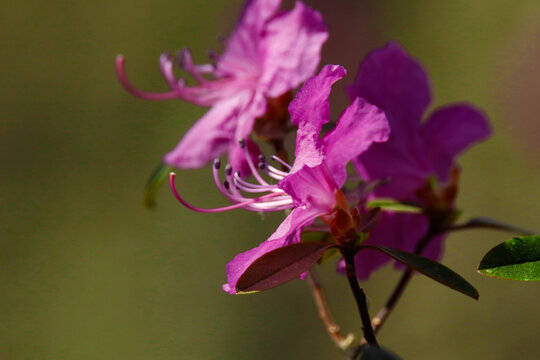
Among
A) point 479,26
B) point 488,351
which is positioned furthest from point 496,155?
point 488,351

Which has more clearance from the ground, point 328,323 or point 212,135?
point 212,135

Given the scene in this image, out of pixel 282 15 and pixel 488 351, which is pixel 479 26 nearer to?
pixel 488 351

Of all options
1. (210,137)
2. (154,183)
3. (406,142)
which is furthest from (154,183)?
(406,142)

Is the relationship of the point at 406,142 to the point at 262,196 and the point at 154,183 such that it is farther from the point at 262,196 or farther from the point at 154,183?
the point at 154,183

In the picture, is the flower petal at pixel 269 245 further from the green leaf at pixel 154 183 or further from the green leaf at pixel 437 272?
the green leaf at pixel 154 183

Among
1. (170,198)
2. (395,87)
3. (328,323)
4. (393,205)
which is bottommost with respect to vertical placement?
(170,198)

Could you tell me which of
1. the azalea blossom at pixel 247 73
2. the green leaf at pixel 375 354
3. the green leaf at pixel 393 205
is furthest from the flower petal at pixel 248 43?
the green leaf at pixel 375 354

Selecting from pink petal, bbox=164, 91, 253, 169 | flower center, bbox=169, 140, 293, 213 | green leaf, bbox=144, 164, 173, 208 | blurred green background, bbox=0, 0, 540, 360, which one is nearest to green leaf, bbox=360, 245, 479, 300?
flower center, bbox=169, 140, 293, 213
